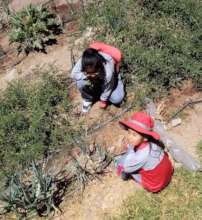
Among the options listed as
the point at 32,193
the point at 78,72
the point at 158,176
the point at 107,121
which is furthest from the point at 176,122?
the point at 32,193

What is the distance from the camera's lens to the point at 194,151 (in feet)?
17.8

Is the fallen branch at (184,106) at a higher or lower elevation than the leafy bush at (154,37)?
lower

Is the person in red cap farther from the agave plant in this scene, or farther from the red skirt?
the agave plant

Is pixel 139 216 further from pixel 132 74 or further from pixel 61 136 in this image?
pixel 132 74

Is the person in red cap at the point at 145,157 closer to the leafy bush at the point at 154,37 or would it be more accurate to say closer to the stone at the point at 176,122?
the stone at the point at 176,122

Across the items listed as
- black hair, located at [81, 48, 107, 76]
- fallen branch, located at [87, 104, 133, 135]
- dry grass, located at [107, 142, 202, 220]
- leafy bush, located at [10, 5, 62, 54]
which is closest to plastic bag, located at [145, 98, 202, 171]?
dry grass, located at [107, 142, 202, 220]

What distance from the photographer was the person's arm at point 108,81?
5555 millimetres

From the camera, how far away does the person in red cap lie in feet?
15.8

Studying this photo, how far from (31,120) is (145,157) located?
1336mm

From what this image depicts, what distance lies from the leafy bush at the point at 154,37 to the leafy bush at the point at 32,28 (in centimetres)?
40

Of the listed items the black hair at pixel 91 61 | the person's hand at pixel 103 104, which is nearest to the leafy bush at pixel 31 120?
the person's hand at pixel 103 104

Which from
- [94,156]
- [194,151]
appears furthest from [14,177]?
[194,151]

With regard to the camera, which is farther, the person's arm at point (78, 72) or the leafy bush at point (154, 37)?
the leafy bush at point (154, 37)

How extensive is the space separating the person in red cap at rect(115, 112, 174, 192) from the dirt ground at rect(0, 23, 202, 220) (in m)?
0.23
